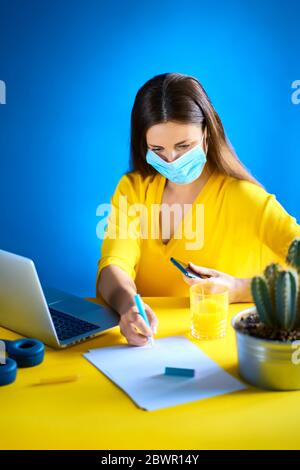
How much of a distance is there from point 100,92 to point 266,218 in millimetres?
1761

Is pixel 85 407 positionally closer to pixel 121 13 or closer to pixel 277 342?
pixel 277 342

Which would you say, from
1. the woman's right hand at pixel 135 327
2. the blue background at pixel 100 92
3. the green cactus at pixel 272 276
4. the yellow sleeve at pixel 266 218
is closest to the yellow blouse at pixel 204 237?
the yellow sleeve at pixel 266 218

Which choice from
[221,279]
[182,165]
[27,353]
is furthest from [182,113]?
[27,353]

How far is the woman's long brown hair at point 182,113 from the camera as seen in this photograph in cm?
181

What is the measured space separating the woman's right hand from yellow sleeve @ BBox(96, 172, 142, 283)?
0.37m

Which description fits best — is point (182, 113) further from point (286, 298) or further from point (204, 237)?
point (286, 298)

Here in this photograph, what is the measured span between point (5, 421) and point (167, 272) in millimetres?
938

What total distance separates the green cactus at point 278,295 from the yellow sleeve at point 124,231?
2.27ft

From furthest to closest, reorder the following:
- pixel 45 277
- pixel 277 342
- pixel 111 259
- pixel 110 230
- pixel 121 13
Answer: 1. pixel 45 277
2. pixel 121 13
3. pixel 110 230
4. pixel 111 259
5. pixel 277 342

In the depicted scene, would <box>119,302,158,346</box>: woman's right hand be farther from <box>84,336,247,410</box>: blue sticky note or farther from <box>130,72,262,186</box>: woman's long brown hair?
<box>130,72,262,186</box>: woman's long brown hair

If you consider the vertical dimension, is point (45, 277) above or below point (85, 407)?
below
